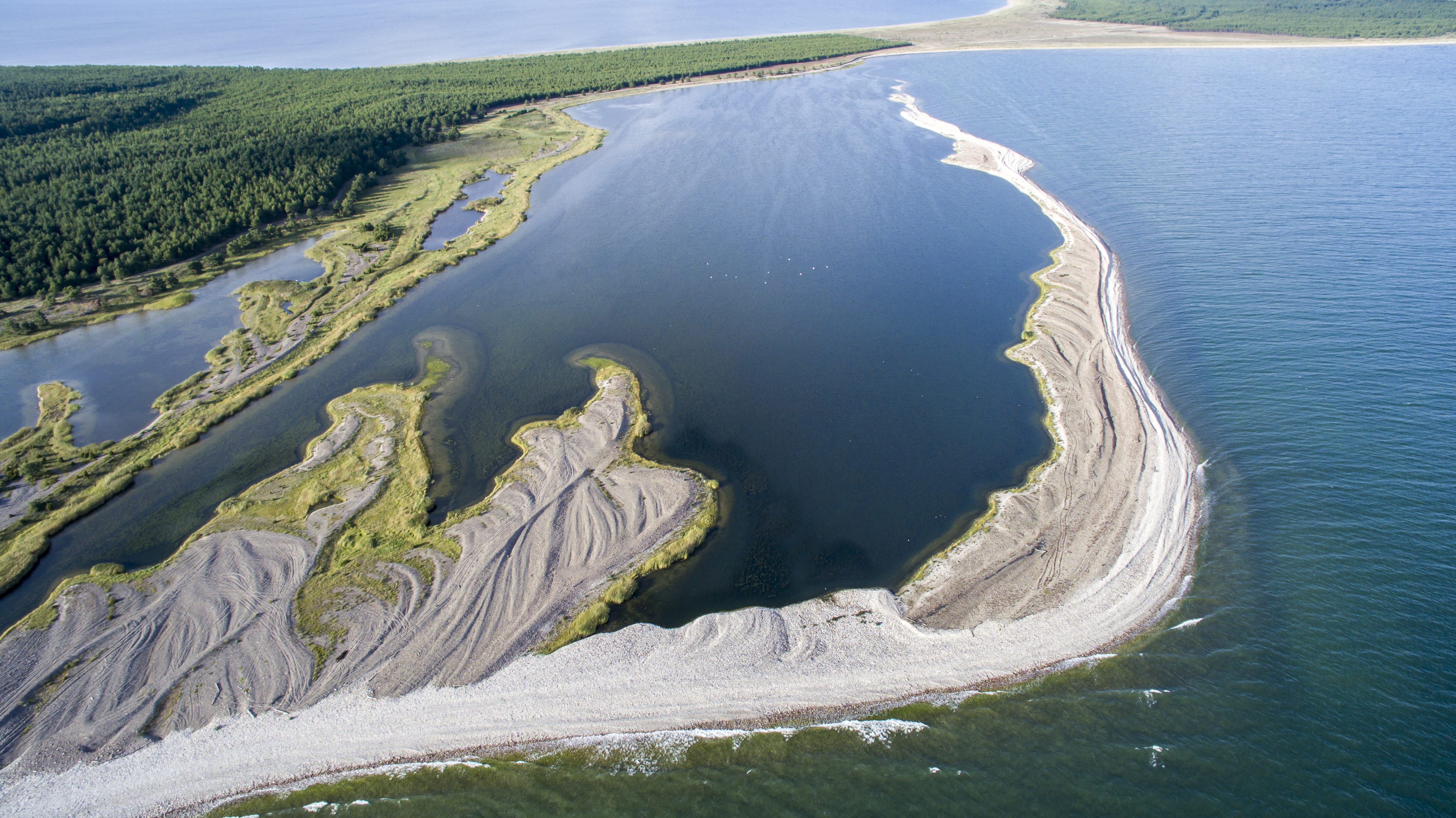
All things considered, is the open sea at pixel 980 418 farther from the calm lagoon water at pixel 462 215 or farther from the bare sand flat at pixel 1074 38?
the bare sand flat at pixel 1074 38

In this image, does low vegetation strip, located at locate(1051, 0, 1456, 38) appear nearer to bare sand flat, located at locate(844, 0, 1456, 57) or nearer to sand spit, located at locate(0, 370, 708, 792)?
bare sand flat, located at locate(844, 0, 1456, 57)

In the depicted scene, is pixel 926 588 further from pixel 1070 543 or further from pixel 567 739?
pixel 567 739

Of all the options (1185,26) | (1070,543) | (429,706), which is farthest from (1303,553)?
(1185,26)

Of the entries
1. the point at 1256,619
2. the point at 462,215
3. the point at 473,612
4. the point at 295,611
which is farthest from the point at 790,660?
the point at 462,215

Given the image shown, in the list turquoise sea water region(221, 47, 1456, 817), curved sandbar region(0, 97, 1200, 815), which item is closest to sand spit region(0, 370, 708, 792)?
curved sandbar region(0, 97, 1200, 815)

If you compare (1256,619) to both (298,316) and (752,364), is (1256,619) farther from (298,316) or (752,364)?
(298,316)

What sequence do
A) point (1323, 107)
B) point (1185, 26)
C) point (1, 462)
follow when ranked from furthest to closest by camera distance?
point (1185, 26)
point (1323, 107)
point (1, 462)
